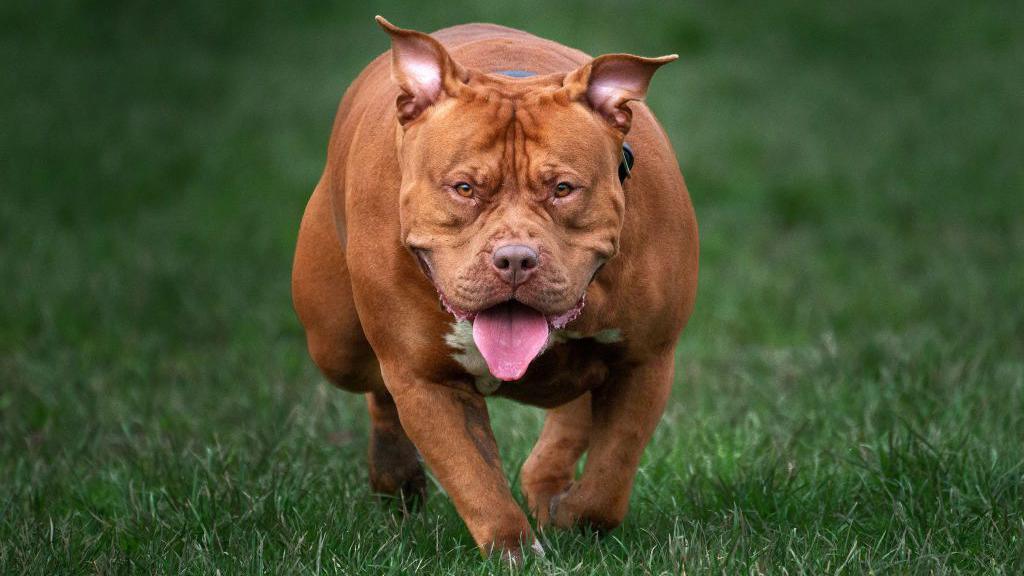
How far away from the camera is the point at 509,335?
3.88 metres

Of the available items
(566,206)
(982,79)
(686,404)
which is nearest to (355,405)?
(686,404)

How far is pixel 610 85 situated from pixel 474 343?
0.76 metres

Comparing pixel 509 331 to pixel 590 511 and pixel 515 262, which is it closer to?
pixel 515 262

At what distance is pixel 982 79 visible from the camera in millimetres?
13930

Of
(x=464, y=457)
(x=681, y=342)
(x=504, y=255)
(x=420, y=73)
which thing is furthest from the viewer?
(x=681, y=342)

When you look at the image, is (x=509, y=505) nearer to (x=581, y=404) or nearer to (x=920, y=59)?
(x=581, y=404)

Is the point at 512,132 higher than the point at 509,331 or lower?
higher

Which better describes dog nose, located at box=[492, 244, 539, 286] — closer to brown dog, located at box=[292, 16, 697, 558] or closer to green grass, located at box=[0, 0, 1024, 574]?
brown dog, located at box=[292, 16, 697, 558]

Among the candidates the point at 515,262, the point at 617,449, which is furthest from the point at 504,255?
the point at 617,449

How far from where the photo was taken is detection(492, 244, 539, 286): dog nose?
12.3 feet

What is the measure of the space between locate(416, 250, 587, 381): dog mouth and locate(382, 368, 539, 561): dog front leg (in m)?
0.40

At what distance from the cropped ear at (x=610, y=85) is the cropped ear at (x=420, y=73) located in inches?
12.2

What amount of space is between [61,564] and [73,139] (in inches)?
327

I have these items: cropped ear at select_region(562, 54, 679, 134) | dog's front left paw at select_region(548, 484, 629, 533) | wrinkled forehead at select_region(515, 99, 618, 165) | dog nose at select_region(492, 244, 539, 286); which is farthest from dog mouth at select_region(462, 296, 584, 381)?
dog's front left paw at select_region(548, 484, 629, 533)
